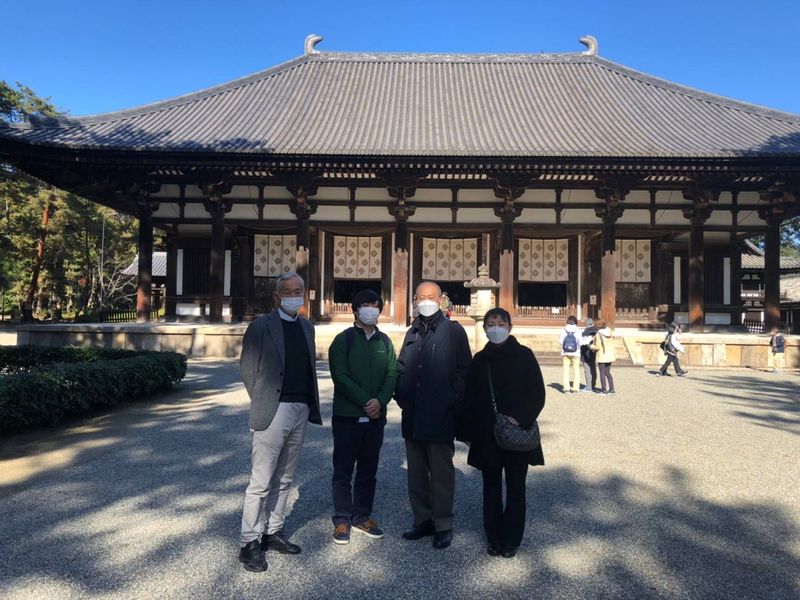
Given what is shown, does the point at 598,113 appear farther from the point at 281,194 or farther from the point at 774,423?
the point at 774,423

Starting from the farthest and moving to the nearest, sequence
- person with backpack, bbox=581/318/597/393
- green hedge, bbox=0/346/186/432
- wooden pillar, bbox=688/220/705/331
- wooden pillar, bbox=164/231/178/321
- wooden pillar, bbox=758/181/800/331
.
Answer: wooden pillar, bbox=164/231/178/321, wooden pillar, bbox=688/220/705/331, wooden pillar, bbox=758/181/800/331, person with backpack, bbox=581/318/597/393, green hedge, bbox=0/346/186/432

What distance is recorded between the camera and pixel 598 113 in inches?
573

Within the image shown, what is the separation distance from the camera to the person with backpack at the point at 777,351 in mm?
10805

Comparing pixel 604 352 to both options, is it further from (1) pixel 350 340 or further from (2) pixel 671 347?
(1) pixel 350 340

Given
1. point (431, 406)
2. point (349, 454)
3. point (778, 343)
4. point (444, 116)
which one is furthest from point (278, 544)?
point (444, 116)

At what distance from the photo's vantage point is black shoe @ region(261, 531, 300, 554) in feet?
9.08

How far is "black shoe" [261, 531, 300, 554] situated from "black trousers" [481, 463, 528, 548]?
1157 millimetres

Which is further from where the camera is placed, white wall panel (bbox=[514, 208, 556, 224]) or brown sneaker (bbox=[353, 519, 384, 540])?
white wall panel (bbox=[514, 208, 556, 224])

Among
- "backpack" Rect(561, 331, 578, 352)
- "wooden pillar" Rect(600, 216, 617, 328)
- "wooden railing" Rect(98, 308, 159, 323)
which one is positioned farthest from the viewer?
"wooden railing" Rect(98, 308, 159, 323)

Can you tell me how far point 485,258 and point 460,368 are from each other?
12.4m

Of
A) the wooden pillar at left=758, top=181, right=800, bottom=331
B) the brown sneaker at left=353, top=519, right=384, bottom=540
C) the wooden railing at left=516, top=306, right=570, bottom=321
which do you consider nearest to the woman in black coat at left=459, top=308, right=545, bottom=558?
the brown sneaker at left=353, top=519, right=384, bottom=540

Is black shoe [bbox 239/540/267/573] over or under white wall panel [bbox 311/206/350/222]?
under

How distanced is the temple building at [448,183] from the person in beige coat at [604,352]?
4.88 metres

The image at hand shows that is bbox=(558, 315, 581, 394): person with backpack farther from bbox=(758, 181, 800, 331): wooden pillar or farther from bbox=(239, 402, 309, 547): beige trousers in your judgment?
bbox=(758, 181, 800, 331): wooden pillar
